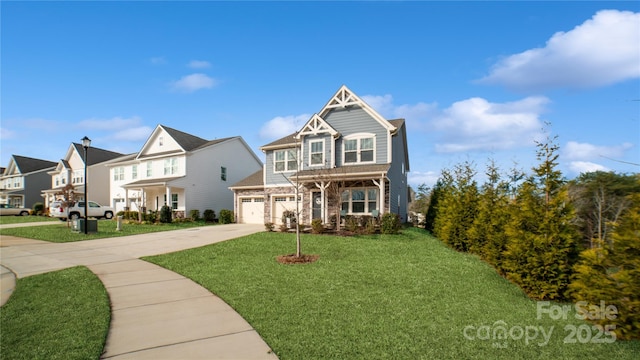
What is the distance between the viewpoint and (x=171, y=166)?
27172 mm

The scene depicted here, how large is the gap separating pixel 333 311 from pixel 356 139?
1456 centimetres

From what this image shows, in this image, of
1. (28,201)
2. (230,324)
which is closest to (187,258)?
(230,324)

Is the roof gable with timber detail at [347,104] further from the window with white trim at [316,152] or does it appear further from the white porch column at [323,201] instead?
the white porch column at [323,201]

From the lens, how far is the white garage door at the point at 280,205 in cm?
2133

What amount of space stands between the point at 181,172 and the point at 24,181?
3287 cm

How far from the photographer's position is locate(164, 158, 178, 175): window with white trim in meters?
26.9

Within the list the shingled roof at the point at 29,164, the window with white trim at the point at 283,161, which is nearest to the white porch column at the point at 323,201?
the window with white trim at the point at 283,161

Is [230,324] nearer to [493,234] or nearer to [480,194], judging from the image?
[493,234]

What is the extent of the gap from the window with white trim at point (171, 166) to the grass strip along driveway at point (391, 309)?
60.3 feet

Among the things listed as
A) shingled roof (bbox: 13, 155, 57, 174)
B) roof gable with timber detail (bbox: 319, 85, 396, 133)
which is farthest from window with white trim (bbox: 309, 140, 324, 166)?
shingled roof (bbox: 13, 155, 57, 174)

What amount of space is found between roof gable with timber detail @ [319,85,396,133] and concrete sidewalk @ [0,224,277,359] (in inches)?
535

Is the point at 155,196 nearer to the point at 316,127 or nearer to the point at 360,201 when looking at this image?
the point at 316,127

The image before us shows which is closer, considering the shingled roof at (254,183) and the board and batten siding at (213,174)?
the shingled roof at (254,183)

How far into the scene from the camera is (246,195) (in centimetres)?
2397
